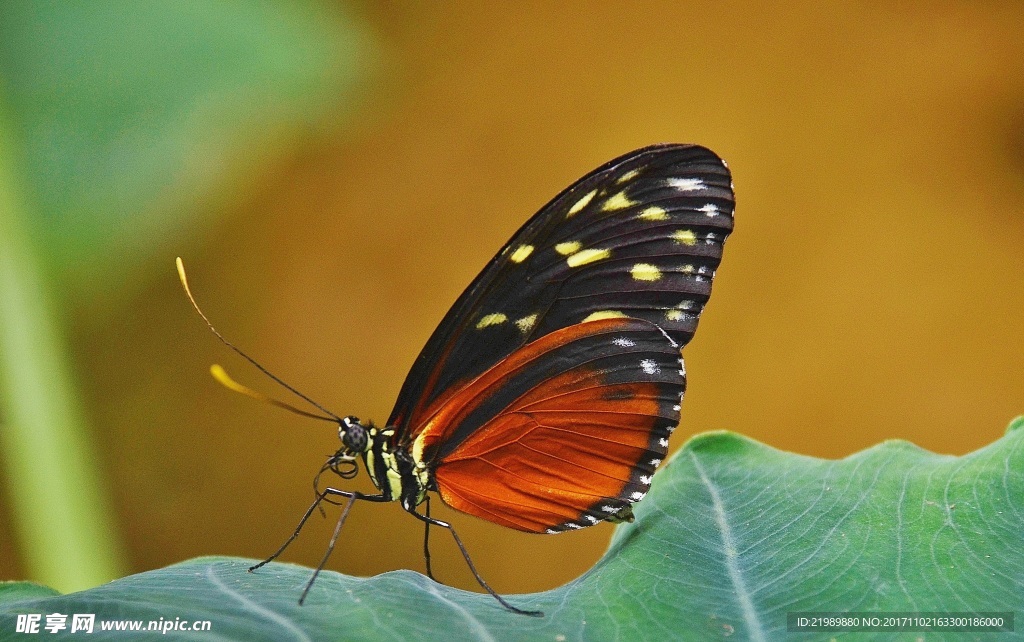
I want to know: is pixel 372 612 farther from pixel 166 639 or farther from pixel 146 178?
pixel 146 178

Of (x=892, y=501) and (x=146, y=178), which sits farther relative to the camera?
(x=146, y=178)

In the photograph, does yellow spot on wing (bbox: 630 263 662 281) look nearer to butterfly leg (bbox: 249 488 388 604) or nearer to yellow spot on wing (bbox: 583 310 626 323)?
yellow spot on wing (bbox: 583 310 626 323)

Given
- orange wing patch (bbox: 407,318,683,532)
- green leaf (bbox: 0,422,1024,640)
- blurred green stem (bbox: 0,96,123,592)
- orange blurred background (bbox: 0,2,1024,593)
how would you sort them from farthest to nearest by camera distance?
orange blurred background (bbox: 0,2,1024,593) → blurred green stem (bbox: 0,96,123,592) → orange wing patch (bbox: 407,318,683,532) → green leaf (bbox: 0,422,1024,640)

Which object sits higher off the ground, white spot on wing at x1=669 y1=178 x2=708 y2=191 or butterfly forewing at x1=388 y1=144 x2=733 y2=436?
white spot on wing at x1=669 y1=178 x2=708 y2=191

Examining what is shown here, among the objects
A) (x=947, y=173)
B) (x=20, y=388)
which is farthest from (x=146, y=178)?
(x=947, y=173)

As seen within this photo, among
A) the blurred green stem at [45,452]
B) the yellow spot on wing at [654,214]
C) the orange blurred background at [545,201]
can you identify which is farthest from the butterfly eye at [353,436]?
the orange blurred background at [545,201]

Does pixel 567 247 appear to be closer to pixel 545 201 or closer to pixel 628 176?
pixel 628 176

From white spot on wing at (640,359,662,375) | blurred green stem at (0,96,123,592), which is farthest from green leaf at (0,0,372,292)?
white spot on wing at (640,359,662,375)

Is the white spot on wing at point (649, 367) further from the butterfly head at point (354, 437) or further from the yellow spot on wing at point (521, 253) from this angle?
the butterfly head at point (354, 437)
